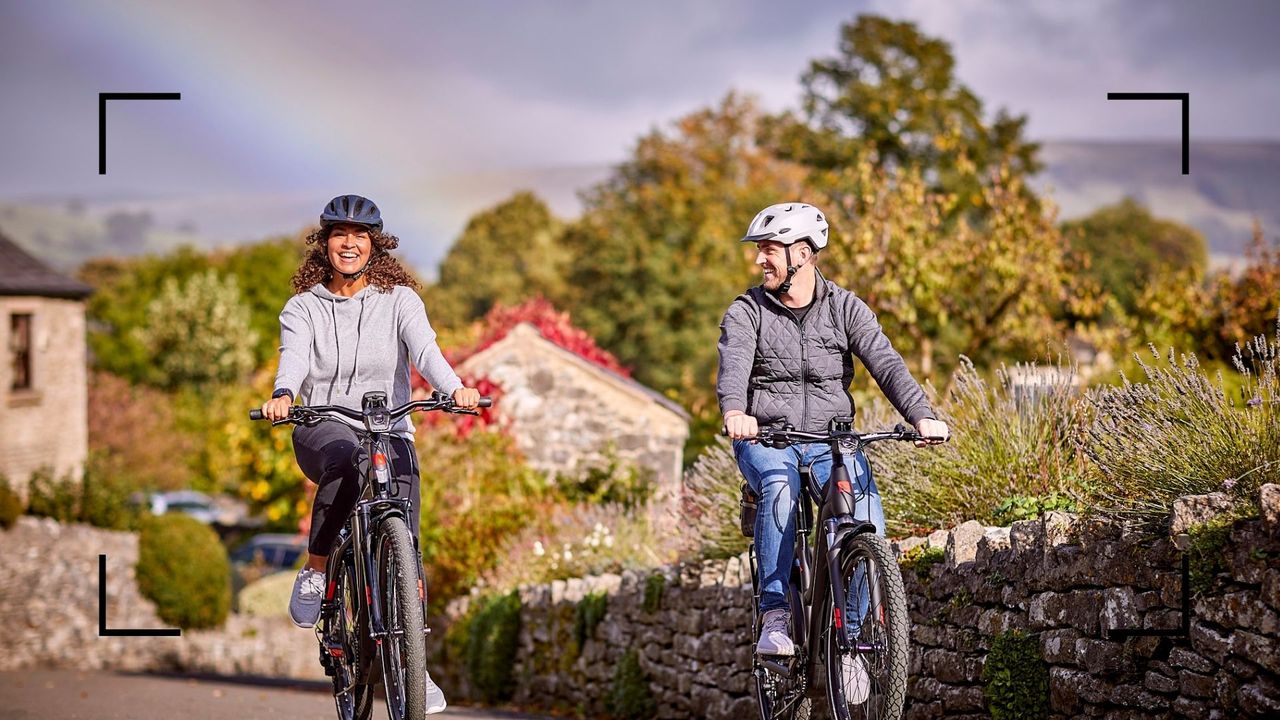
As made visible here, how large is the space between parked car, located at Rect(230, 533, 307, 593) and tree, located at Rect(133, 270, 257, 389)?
19.3 meters

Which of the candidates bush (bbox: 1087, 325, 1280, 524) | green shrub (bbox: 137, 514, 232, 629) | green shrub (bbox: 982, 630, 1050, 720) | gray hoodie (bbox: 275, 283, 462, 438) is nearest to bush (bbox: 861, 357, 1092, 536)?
bush (bbox: 1087, 325, 1280, 524)

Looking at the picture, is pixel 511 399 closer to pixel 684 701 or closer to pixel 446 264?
pixel 684 701

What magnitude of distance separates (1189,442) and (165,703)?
722 centimetres

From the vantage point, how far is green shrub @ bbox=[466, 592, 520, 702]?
13477mm

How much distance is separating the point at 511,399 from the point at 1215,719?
16.8 metres

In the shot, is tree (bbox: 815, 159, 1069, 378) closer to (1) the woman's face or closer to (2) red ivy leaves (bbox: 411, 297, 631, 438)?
(2) red ivy leaves (bbox: 411, 297, 631, 438)

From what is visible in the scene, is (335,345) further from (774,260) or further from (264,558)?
(264,558)

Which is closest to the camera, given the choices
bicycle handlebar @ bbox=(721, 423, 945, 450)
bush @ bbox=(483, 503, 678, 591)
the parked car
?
bicycle handlebar @ bbox=(721, 423, 945, 450)

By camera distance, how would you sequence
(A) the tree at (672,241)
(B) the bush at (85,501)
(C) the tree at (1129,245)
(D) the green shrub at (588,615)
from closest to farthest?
(D) the green shrub at (588,615) < (B) the bush at (85,501) < (A) the tree at (672,241) < (C) the tree at (1129,245)

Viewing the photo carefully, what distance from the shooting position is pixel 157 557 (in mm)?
28875

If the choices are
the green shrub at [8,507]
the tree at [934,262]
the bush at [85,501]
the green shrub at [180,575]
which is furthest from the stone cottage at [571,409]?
the bush at [85,501]

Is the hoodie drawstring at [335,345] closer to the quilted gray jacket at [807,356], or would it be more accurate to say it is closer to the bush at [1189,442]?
the quilted gray jacket at [807,356]

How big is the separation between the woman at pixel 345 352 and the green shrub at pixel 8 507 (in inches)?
896

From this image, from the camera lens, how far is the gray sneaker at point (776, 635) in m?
5.63
